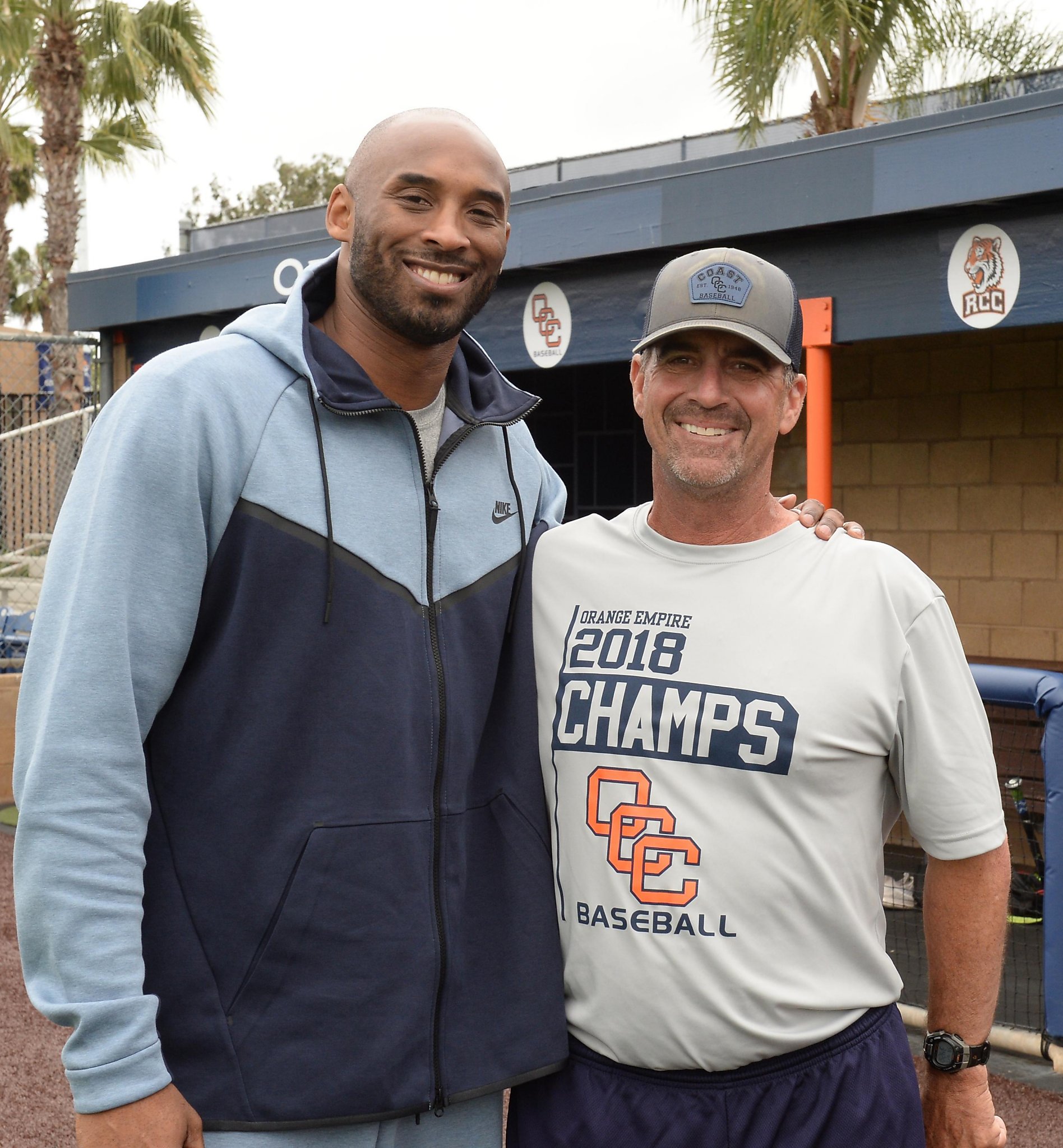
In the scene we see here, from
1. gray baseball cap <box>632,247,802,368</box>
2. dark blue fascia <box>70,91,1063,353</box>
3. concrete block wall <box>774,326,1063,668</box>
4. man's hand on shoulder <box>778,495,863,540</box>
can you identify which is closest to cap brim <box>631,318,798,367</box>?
gray baseball cap <box>632,247,802,368</box>

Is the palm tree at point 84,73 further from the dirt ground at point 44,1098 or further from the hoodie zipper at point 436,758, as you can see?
the hoodie zipper at point 436,758

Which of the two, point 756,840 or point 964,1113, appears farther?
point 964,1113

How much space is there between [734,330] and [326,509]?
813mm

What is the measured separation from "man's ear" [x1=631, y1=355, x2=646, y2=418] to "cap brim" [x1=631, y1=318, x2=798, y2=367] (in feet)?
0.43

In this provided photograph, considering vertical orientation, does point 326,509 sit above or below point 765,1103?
above

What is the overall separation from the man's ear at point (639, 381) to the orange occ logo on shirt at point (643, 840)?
28.6 inches

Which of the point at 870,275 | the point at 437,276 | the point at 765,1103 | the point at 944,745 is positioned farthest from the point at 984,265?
the point at 765,1103

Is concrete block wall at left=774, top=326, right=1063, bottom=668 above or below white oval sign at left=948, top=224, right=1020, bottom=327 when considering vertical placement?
below

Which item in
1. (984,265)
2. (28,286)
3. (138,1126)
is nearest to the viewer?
(138,1126)

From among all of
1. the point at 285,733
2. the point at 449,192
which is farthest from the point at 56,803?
the point at 449,192

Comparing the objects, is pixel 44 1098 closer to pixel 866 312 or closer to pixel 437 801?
pixel 437 801

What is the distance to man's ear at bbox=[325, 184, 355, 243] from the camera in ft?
7.16

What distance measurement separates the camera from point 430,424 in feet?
7.25

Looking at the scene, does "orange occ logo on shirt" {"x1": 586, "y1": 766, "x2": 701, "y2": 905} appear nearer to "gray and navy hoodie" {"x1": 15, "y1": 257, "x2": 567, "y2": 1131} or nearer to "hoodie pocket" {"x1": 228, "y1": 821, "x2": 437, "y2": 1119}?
"gray and navy hoodie" {"x1": 15, "y1": 257, "x2": 567, "y2": 1131}
